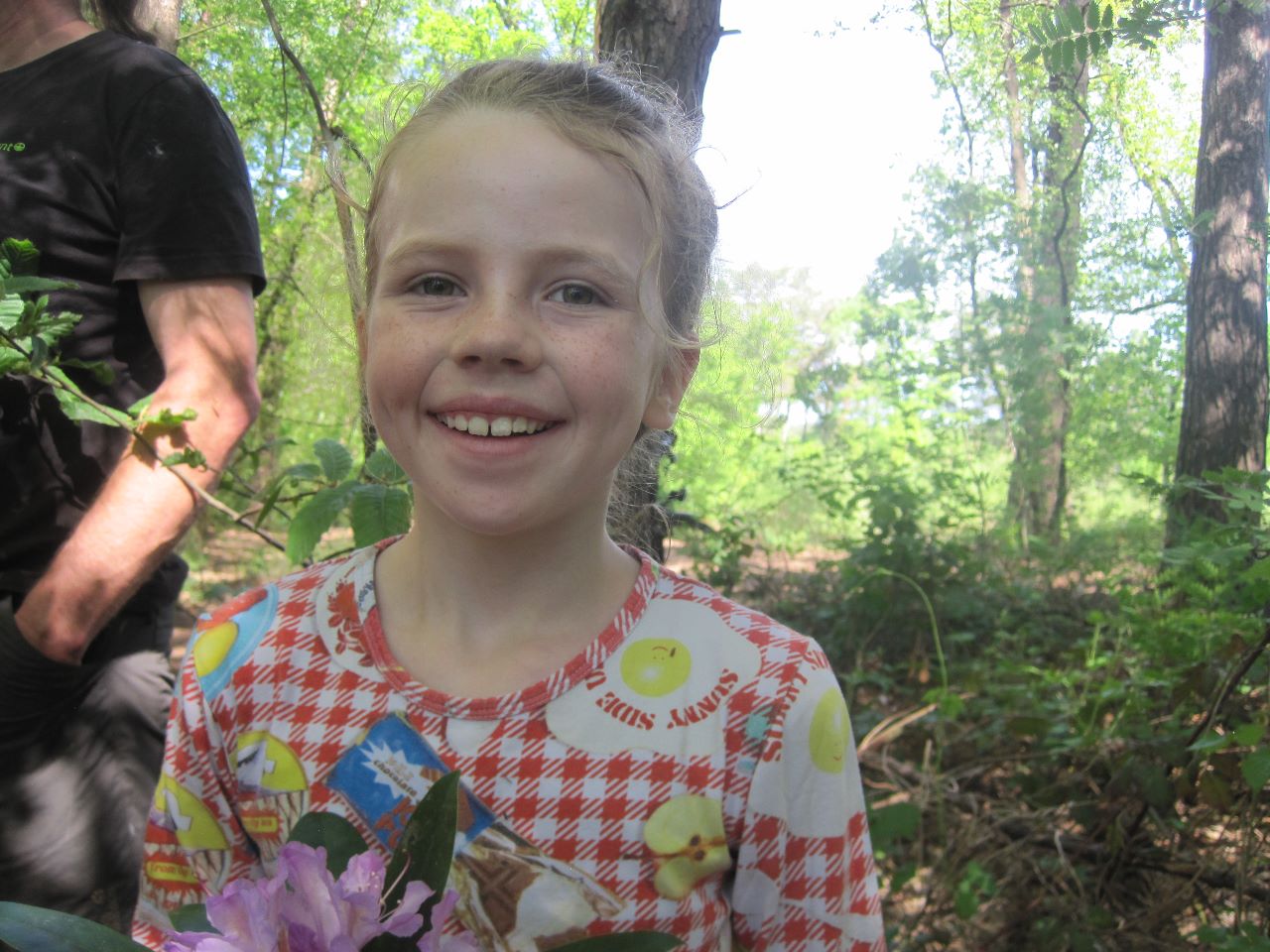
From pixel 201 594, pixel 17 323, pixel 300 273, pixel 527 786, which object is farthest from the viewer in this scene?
pixel 201 594

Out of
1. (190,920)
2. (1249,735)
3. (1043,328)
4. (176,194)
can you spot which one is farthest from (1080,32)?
(1043,328)

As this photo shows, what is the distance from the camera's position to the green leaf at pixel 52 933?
71cm

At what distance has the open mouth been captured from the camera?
1.05 meters

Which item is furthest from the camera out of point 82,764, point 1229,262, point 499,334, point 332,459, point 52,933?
point 1229,262

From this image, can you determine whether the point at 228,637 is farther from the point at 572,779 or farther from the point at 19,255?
the point at 19,255

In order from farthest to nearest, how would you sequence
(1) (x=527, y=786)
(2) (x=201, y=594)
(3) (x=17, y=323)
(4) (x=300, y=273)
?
(2) (x=201, y=594)
(4) (x=300, y=273)
(3) (x=17, y=323)
(1) (x=527, y=786)


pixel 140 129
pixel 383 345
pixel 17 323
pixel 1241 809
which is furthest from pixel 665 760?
pixel 1241 809

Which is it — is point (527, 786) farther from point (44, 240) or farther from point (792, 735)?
point (44, 240)

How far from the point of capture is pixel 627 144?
1.17m

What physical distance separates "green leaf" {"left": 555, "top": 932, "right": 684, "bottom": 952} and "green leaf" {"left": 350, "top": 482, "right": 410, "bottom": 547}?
95 cm

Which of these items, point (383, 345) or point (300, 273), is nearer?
point (383, 345)

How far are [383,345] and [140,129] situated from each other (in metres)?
0.77

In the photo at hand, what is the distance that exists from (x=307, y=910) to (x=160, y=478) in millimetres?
966

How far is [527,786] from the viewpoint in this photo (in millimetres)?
1039
